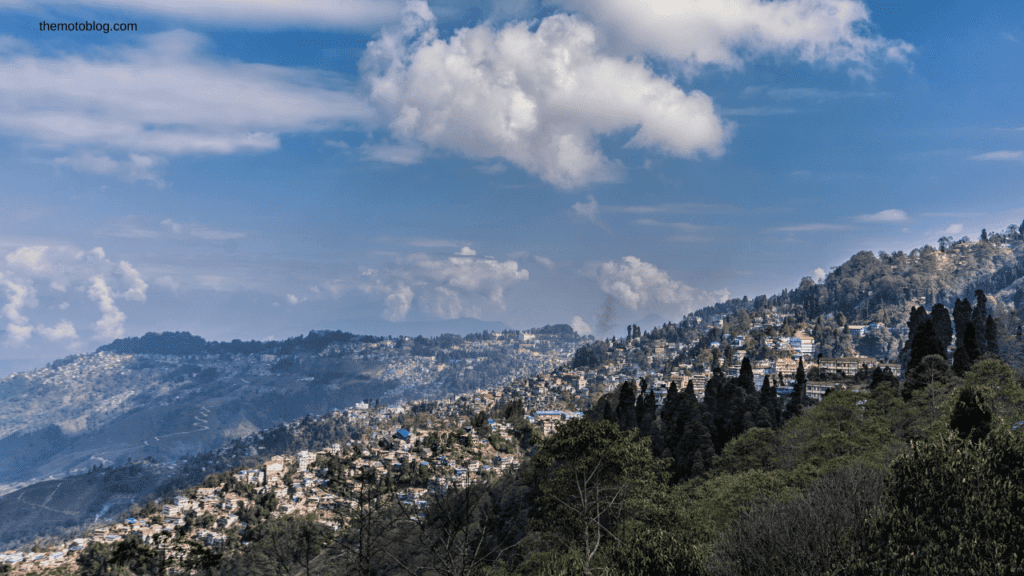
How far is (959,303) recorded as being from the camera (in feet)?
320

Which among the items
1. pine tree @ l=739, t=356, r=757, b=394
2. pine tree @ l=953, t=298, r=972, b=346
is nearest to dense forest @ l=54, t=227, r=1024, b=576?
pine tree @ l=739, t=356, r=757, b=394

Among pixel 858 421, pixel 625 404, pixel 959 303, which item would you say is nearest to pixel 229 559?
pixel 625 404

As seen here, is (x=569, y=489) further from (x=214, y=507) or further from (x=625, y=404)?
(x=214, y=507)

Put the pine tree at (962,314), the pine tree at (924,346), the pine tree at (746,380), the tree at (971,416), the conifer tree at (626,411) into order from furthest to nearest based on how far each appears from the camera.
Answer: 1. the pine tree at (962,314)
2. the pine tree at (746,380)
3. the conifer tree at (626,411)
4. the pine tree at (924,346)
5. the tree at (971,416)

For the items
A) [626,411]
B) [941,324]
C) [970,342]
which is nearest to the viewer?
[970,342]

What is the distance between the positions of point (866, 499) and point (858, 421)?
31.0 m

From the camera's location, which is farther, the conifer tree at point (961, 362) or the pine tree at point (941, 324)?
the pine tree at point (941, 324)

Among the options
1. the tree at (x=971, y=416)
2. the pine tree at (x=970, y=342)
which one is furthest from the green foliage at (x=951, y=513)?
the pine tree at (x=970, y=342)

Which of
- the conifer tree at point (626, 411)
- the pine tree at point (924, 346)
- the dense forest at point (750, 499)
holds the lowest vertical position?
the conifer tree at point (626, 411)

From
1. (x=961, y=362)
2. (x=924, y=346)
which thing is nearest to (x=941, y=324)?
(x=924, y=346)

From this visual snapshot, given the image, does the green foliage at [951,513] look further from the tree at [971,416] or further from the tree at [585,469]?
the tree at [585,469]

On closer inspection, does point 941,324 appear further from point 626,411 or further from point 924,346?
point 626,411

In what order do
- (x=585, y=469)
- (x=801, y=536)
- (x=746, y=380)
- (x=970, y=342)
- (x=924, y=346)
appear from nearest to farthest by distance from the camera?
(x=801, y=536), (x=585, y=469), (x=970, y=342), (x=924, y=346), (x=746, y=380)

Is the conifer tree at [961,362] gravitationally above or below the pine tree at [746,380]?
above
